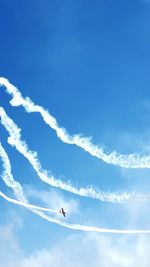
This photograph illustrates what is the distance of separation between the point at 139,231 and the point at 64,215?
45.6ft

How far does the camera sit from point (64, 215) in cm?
6788

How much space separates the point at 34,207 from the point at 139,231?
16.6 m

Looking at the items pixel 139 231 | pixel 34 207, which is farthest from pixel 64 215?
pixel 139 231

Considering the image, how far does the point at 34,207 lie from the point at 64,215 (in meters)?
5.98

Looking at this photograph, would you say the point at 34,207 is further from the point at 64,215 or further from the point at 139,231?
the point at 139,231

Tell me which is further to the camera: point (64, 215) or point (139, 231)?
point (64, 215)

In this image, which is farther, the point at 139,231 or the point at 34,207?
the point at 34,207

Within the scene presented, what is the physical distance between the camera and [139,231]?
59375 mm

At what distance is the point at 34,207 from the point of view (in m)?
64.6
